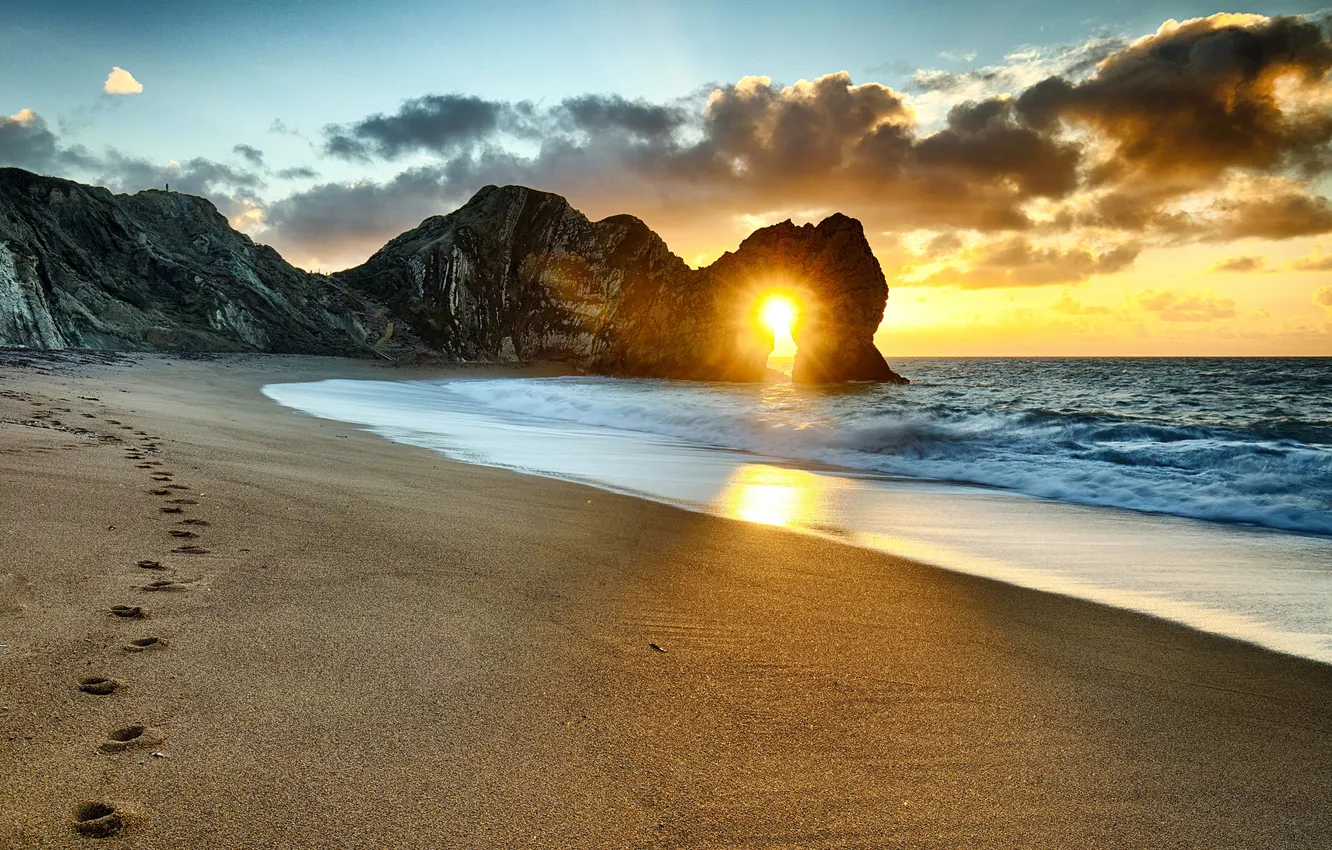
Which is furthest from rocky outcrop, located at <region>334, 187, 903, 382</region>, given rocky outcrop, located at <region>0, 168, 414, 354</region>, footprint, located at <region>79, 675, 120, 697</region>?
footprint, located at <region>79, 675, 120, 697</region>

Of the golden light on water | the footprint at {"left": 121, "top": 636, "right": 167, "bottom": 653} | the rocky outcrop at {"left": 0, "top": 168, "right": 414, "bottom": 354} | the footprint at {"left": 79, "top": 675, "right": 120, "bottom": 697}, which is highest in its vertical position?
the rocky outcrop at {"left": 0, "top": 168, "right": 414, "bottom": 354}

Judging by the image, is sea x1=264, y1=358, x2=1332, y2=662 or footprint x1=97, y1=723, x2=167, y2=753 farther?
sea x1=264, y1=358, x2=1332, y2=662

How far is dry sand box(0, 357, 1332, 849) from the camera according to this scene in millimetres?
1715

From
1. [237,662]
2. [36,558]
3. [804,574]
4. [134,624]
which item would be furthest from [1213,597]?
[36,558]

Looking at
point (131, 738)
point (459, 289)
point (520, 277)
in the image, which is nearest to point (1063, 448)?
point (131, 738)

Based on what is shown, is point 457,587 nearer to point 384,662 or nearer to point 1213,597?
point 384,662

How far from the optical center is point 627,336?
6291cm

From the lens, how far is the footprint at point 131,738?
180cm

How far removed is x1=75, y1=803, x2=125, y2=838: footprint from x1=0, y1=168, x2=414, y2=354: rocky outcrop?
36806mm

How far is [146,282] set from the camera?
42875 mm

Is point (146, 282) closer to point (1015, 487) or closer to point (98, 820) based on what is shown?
point (1015, 487)

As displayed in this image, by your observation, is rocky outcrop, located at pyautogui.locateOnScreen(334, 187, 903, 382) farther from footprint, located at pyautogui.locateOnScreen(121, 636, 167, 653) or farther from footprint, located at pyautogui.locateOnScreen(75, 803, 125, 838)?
footprint, located at pyautogui.locateOnScreen(75, 803, 125, 838)

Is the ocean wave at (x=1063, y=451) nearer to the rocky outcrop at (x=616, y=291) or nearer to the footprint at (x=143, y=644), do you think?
the footprint at (x=143, y=644)

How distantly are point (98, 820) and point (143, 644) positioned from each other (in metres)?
1.05
